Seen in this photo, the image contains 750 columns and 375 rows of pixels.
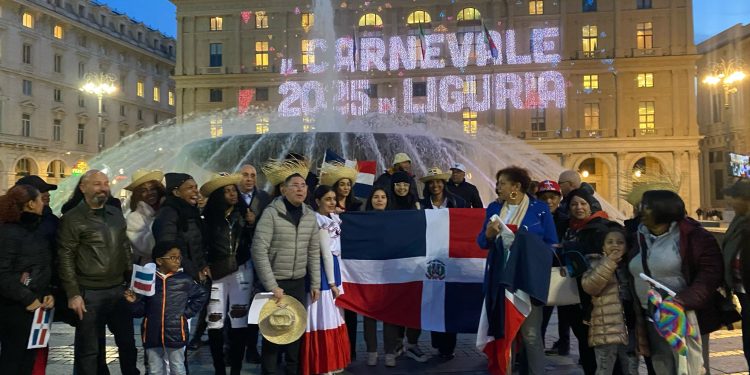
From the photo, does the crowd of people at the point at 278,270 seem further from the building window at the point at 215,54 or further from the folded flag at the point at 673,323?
the building window at the point at 215,54

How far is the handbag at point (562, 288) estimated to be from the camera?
14.1ft

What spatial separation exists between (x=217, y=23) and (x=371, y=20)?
1426cm

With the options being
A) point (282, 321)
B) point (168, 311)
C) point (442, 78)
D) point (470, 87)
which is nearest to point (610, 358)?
point (282, 321)

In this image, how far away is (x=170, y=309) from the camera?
13.9ft

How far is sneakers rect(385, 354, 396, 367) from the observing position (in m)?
5.26

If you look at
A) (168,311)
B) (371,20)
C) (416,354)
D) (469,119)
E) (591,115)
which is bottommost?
(416,354)

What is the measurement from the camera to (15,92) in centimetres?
4475

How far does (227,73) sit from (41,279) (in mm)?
49457

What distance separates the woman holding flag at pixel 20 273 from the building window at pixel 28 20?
50.7m

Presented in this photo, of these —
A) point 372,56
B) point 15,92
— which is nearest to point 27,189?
point 372,56

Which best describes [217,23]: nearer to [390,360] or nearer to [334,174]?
[334,174]

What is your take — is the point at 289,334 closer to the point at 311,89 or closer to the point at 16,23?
the point at 311,89

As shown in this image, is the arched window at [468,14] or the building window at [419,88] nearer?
the building window at [419,88]

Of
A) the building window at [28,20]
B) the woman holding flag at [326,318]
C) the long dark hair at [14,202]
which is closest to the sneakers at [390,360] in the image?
the woman holding flag at [326,318]
